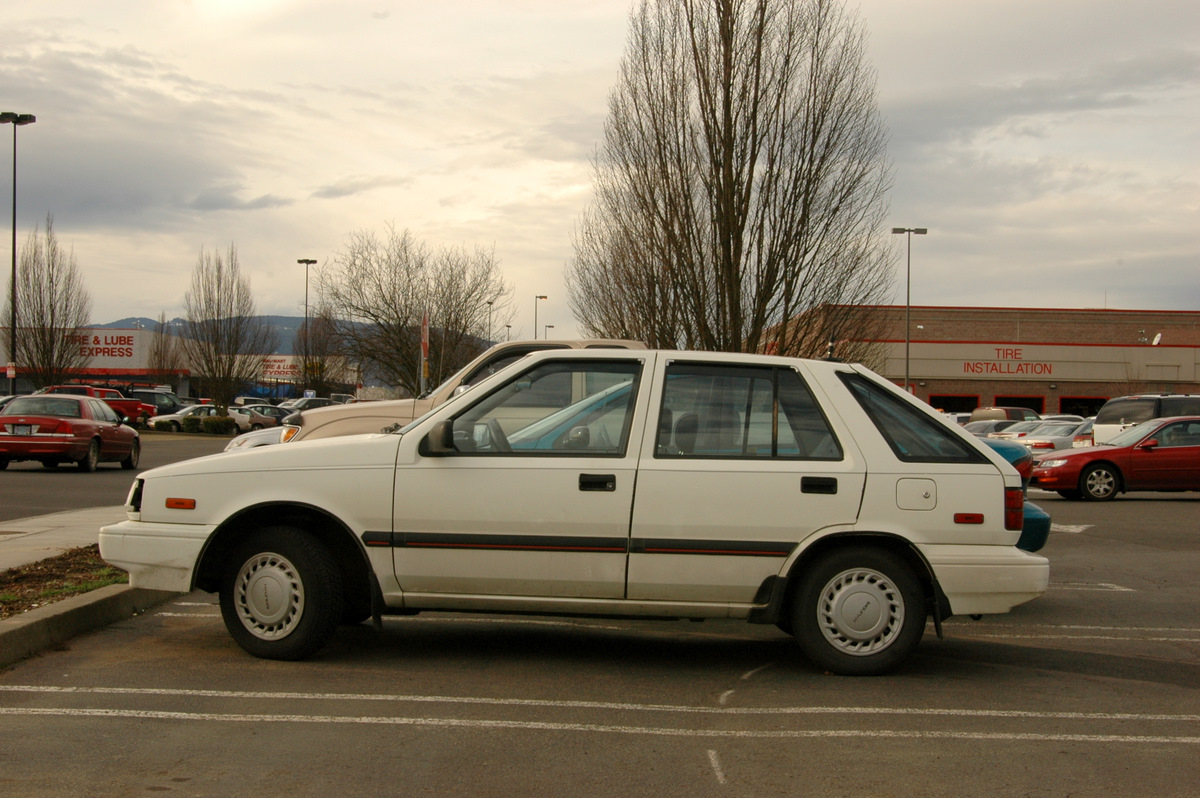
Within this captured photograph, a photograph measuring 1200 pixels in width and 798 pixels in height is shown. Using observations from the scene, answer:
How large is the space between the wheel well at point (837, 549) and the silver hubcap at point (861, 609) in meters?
0.15

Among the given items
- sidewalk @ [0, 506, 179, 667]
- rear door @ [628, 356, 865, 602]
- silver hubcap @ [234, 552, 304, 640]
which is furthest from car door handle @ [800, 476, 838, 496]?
sidewalk @ [0, 506, 179, 667]

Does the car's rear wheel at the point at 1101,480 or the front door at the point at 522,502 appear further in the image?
the car's rear wheel at the point at 1101,480

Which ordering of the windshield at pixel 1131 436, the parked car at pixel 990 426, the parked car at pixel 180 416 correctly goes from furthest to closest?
the parked car at pixel 180 416
the parked car at pixel 990 426
the windshield at pixel 1131 436

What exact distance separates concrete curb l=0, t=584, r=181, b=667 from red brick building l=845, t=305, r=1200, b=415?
1967 inches

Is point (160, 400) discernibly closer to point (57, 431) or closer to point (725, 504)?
point (57, 431)

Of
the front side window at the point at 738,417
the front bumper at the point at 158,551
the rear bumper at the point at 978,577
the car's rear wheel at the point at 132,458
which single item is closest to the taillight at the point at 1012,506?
the rear bumper at the point at 978,577

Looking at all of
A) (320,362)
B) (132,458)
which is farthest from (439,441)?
(320,362)

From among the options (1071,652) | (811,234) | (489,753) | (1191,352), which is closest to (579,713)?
(489,753)

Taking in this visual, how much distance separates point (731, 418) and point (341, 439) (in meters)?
2.09

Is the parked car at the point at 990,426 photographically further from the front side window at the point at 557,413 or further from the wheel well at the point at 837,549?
the front side window at the point at 557,413

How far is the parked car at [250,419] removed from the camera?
42.5 m

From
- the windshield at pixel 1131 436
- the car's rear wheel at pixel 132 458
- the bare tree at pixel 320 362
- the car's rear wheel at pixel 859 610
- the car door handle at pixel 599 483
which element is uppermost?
the bare tree at pixel 320 362

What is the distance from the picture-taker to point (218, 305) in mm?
50938

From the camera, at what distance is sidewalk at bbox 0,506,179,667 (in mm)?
6043
